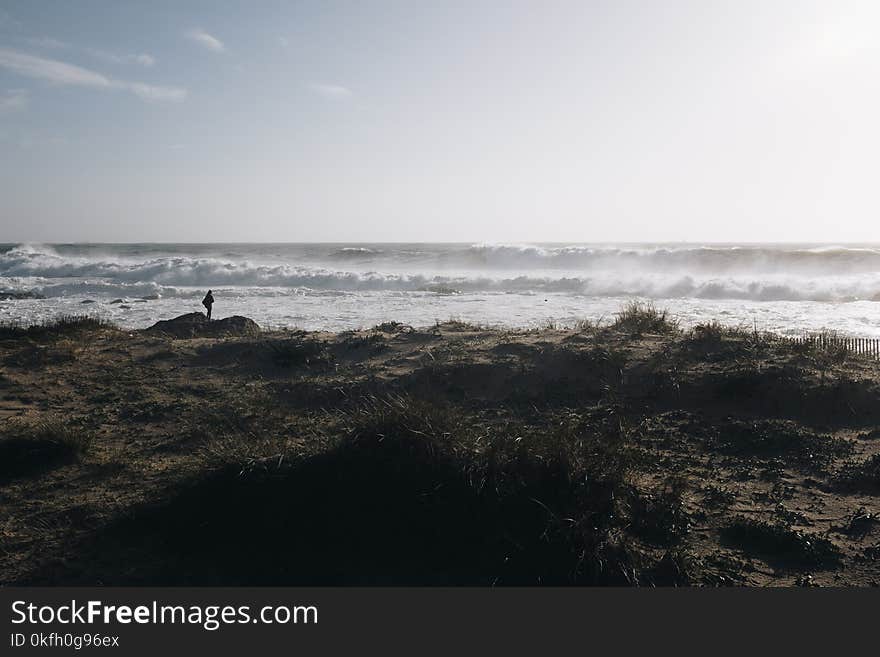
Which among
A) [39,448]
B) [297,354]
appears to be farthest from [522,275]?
[39,448]

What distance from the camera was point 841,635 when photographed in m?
2.85

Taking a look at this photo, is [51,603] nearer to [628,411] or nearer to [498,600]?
[498,600]

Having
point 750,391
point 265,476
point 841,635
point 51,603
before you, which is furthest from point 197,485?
point 750,391

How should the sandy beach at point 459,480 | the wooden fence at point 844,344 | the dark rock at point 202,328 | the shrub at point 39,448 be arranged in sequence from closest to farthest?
the sandy beach at point 459,480
the shrub at point 39,448
the wooden fence at point 844,344
the dark rock at point 202,328

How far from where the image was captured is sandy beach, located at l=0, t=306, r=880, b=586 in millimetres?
3504

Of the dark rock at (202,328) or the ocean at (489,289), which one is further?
the ocean at (489,289)

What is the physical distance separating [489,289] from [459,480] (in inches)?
1259

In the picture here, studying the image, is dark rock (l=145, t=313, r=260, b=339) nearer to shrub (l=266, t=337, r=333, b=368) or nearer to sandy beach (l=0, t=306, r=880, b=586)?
shrub (l=266, t=337, r=333, b=368)

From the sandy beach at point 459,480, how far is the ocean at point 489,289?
932 centimetres

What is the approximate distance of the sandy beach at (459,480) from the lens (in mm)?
3504

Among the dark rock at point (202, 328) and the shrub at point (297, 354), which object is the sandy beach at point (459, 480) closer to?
the shrub at point (297, 354)

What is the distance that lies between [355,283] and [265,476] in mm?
34243

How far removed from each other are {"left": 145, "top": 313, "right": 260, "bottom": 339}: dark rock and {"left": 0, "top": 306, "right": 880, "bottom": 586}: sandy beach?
4895 mm

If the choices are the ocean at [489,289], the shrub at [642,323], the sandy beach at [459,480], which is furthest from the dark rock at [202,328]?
the shrub at [642,323]
